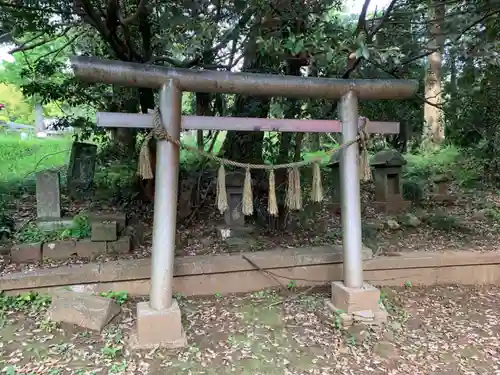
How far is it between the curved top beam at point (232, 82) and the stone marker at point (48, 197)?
2.06 meters

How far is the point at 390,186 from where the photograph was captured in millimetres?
6535

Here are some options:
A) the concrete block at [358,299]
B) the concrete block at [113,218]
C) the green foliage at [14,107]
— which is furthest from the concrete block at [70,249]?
the green foliage at [14,107]

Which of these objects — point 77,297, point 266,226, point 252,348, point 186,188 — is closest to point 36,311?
point 77,297

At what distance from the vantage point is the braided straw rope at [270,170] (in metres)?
3.10

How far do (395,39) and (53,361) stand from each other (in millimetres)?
5201

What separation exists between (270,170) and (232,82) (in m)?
0.87

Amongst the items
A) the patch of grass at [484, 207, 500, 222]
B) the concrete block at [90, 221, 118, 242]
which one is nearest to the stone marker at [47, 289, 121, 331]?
the concrete block at [90, 221, 118, 242]

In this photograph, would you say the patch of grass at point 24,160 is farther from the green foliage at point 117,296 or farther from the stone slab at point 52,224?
the green foliage at point 117,296

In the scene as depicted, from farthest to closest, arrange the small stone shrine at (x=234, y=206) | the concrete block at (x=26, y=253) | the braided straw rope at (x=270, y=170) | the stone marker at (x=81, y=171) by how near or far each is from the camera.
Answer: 1. the stone marker at (x=81, y=171)
2. the small stone shrine at (x=234, y=206)
3. the concrete block at (x=26, y=253)
4. the braided straw rope at (x=270, y=170)

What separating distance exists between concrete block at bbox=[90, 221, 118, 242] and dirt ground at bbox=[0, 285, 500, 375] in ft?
2.76

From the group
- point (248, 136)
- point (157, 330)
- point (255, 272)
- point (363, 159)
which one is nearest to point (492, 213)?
point (363, 159)

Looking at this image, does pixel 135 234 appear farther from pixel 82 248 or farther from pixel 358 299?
pixel 358 299

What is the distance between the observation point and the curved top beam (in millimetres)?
2928

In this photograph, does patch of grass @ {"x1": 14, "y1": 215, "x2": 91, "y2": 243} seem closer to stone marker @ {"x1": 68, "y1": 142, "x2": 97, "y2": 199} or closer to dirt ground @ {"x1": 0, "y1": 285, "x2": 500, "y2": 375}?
dirt ground @ {"x1": 0, "y1": 285, "x2": 500, "y2": 375}
